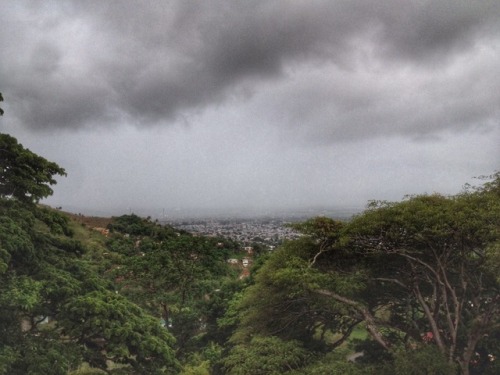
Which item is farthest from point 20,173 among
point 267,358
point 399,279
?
point 399,279

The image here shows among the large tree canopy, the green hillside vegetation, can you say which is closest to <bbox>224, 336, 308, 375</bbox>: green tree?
the green hillside vegetation

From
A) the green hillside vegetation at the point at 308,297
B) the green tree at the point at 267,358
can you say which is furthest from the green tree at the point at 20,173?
the green tree at the point at 267,358

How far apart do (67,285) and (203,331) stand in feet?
34.0

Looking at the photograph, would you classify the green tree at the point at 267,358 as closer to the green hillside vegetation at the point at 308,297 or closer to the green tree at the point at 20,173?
the green hillside vegetation at the point at 308,297

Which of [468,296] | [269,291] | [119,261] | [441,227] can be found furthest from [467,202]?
[119,261]

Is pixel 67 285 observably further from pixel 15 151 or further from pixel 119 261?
pixel 119 261

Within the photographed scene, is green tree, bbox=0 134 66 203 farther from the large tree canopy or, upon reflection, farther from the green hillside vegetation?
the large tree canopy

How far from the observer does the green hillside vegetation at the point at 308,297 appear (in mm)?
11109

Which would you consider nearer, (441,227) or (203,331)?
(441,227)

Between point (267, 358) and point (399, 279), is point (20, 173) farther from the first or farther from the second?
point (399, 279)

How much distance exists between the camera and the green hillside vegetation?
1111 centimetres

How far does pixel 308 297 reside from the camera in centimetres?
1368

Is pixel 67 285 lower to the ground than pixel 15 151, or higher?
lower

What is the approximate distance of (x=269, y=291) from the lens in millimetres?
14602
